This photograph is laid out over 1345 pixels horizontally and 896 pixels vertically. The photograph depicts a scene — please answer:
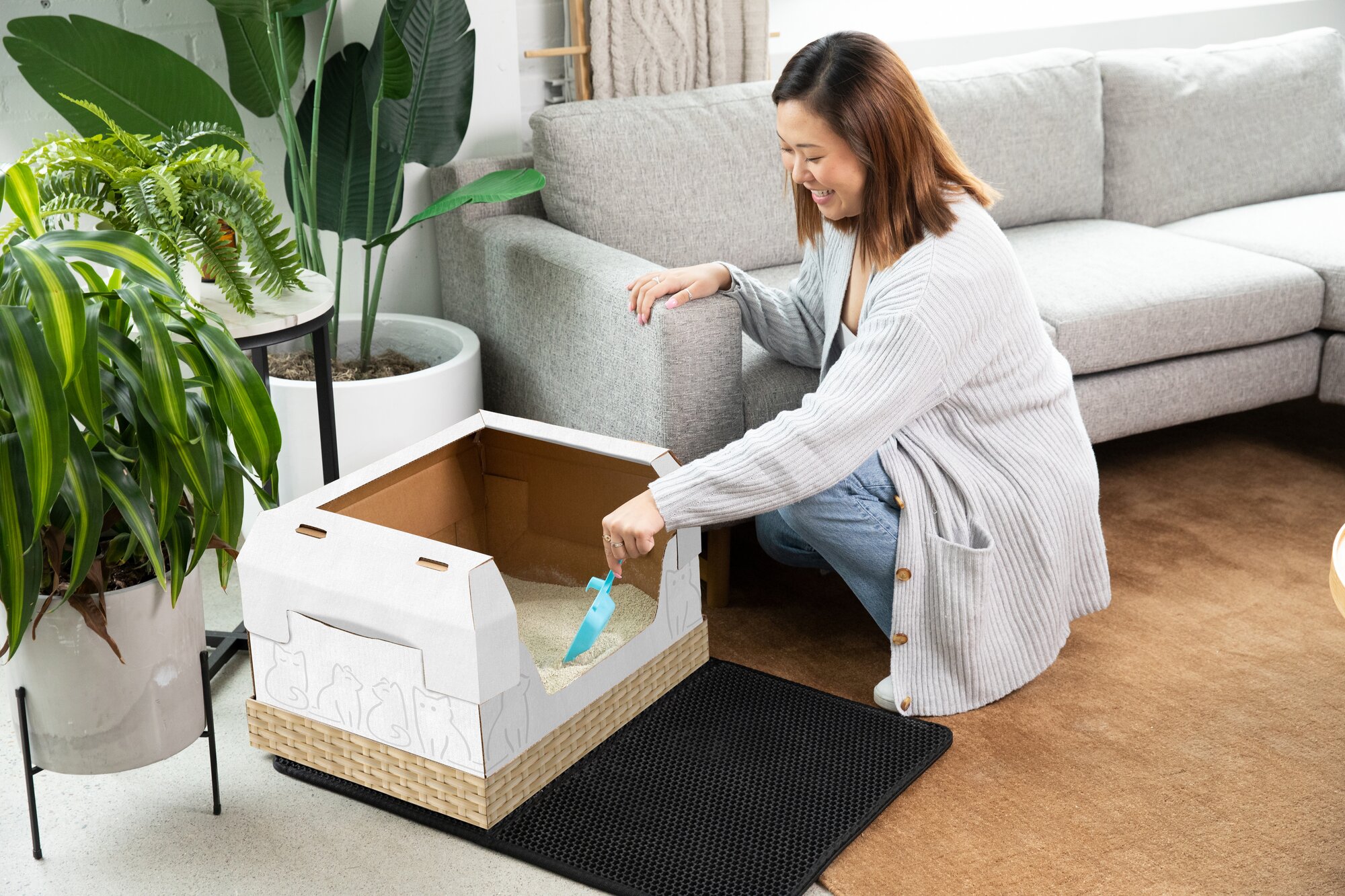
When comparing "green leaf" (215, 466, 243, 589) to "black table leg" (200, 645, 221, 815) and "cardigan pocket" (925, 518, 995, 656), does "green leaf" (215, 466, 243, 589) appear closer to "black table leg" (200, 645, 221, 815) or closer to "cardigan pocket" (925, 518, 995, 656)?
"black table leg" (200, 645, 221, 815)

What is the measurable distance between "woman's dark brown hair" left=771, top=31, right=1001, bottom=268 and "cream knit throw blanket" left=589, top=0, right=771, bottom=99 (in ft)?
3.10

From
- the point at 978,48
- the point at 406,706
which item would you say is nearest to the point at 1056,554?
the point at 406,706

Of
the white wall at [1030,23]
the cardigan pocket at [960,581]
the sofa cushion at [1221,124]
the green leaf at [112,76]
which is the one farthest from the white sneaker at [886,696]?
the white wall at [1030,23]

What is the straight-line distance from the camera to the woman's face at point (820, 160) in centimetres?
172

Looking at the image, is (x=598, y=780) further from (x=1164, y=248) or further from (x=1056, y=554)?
(x=1164, y=248)

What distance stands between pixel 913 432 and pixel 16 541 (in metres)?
1.13

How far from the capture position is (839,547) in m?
1.86

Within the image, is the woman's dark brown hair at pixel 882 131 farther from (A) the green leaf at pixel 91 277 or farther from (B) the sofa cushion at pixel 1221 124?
(B) the sofa cushion at pixel 1221 124

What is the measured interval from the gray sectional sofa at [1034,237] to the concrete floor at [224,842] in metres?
0.72

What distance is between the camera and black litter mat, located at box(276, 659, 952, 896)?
60.7 inches

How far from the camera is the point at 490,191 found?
2.19 metres

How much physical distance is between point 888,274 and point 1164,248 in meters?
1.23

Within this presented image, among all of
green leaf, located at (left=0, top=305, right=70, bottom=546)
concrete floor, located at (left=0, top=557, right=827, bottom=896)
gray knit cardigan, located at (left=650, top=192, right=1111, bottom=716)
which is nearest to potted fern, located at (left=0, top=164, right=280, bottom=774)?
green leaf, located at (left=0, top=305, right=70, bottom=546)

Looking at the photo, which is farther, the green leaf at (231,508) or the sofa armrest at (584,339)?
the sofa armrest at (584,339)
